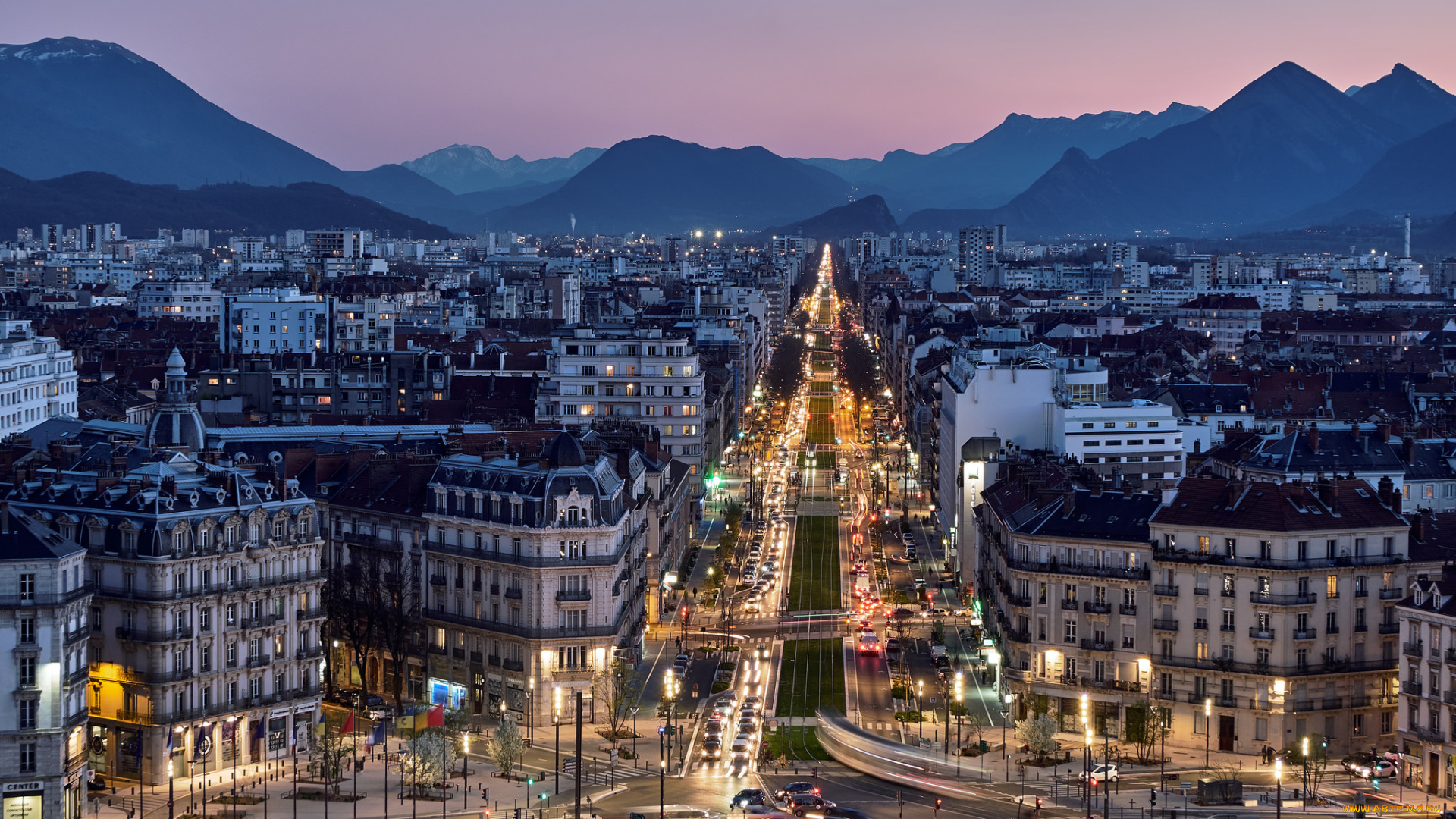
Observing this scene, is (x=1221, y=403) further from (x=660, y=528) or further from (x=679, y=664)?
(x=679, y=664)

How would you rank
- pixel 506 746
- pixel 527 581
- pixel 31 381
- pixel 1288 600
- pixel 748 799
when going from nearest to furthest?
pixel 748 799
pixel 506 746
pixel 1288 600
pixel 527 581
pixel 31 381

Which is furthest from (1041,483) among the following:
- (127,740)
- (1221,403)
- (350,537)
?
(1221,403)

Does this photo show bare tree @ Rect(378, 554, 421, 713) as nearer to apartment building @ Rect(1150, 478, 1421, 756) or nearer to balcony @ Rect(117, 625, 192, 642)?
balcony @ Rect(117, 625, 192, 642)

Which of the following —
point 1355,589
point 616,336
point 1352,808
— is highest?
point 616,336

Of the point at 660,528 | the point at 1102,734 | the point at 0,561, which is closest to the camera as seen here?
the point at 0,561

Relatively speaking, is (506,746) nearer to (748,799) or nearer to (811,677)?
(748,799)

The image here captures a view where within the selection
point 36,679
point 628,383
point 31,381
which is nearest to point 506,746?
point 36,679
